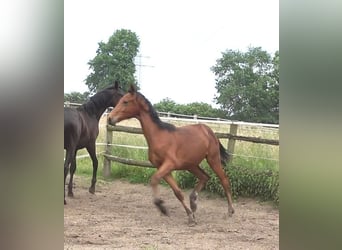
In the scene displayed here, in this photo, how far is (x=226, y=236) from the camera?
5.80ft

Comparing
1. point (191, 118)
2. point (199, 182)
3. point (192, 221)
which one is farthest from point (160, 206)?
point (191, 118)

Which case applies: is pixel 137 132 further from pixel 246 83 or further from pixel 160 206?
pixel 246 83

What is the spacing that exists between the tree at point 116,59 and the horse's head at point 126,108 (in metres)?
0.10

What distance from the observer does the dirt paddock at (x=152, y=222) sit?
5.48 feet

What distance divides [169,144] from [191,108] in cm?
21

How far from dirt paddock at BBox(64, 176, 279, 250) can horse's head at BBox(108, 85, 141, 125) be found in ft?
1.62

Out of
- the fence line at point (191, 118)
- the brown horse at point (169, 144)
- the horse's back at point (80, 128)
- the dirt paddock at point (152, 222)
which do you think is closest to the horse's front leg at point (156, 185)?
the brown horse at point (169, 144)

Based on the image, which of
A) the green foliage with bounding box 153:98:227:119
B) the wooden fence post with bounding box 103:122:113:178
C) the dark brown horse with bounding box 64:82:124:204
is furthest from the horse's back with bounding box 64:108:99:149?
the green foliage with bounding box 153:98:227:119

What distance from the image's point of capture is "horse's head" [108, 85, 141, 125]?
1904mm

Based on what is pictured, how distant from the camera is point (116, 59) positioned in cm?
188

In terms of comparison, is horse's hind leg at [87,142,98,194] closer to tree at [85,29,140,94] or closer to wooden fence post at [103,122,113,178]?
wooden fence post at [103,122,113,178]
